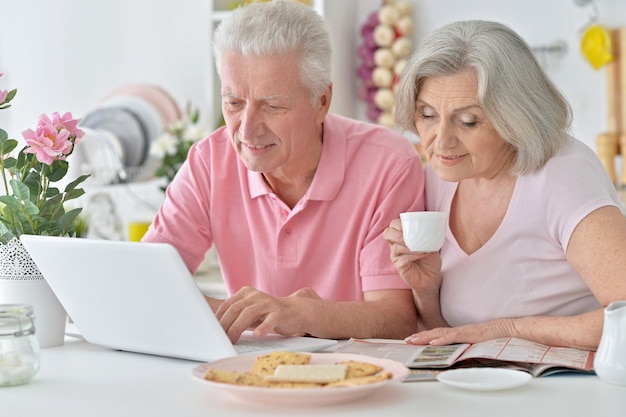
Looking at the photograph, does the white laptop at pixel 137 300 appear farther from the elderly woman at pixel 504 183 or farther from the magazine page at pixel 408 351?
the elderly woman at pixel 504 183

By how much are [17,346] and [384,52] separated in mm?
2606

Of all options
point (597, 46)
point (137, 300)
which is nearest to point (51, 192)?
point (137, 300)

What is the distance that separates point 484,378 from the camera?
1225mm

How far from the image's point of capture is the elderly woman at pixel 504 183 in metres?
1.54

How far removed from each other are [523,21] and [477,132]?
6.83ft

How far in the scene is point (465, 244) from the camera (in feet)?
5.68

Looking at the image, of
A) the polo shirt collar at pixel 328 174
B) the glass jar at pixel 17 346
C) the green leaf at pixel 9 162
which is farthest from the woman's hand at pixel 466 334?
the green leaf at pixel 9 162

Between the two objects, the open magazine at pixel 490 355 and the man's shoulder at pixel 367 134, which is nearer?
the open magazine at pixel 490 355

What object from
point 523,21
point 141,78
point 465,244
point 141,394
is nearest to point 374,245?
point 465,244

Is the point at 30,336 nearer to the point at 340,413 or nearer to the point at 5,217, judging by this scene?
the point at 5,217

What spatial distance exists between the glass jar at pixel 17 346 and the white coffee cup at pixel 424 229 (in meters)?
0.58

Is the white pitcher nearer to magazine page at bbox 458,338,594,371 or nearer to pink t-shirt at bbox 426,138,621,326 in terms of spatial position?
magazine page at bbox 458,338,594,371

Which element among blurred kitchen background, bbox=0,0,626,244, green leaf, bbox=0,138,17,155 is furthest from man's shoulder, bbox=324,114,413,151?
blurred kitchen background, bbox=0,0,626,244

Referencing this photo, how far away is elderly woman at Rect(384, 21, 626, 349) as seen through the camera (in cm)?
154
